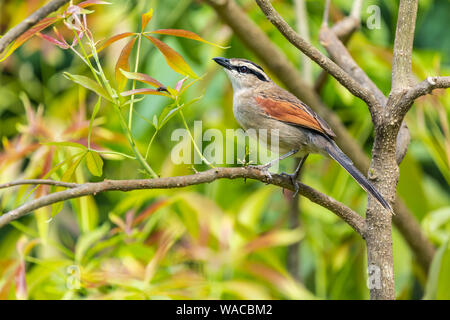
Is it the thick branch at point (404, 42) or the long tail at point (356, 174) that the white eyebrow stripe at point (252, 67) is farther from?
the thick branch at point (404, 42)

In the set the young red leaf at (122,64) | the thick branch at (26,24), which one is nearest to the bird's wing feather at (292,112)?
the young red leaf at (122,64)

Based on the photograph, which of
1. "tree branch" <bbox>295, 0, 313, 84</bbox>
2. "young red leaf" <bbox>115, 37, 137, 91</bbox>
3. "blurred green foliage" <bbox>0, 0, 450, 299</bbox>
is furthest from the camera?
"tree branch" <bbox>295, 0, 313, 84</bbox>

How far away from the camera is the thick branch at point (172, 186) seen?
94cm

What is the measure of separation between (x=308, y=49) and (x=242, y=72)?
97 centimetres

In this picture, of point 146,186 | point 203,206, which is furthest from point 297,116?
point 146,186

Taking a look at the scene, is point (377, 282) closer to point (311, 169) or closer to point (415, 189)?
point (415, 189)

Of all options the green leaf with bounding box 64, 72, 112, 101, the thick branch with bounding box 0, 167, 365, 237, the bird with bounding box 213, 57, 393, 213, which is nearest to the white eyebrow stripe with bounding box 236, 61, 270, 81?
the bird with bounding box 213, 57, 393, 213

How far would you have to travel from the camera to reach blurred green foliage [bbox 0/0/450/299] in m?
1.93

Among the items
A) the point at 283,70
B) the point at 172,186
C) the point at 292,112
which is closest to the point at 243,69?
the point at 283,70

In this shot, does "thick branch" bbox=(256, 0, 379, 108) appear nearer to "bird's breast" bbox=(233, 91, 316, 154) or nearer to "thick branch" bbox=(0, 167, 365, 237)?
"thick branch" bbox=(0, 167, 365, 237)

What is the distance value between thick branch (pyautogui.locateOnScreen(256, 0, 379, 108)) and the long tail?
0.20 metres

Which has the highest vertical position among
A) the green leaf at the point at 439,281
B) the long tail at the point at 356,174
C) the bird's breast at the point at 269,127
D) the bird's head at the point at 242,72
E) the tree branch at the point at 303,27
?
the tree branch at the point at 303,27

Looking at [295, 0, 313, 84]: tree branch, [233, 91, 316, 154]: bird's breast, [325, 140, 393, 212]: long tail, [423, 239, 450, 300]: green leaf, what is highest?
[295, 0, 313, 84]: tree branch

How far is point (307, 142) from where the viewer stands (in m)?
1.88
